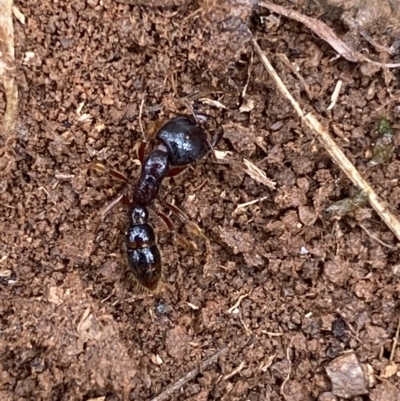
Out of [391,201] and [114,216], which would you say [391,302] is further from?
[114,216]

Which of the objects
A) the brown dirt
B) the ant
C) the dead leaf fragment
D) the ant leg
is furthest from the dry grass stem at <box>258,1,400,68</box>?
the dead leaf fragment

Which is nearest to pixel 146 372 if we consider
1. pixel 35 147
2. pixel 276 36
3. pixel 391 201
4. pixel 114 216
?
pixel 114 216

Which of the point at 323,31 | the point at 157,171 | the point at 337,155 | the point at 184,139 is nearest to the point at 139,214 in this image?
the point at 157,171

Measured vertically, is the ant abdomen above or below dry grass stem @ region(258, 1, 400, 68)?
below

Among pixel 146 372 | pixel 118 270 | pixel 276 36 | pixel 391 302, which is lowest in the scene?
pixel 146 372

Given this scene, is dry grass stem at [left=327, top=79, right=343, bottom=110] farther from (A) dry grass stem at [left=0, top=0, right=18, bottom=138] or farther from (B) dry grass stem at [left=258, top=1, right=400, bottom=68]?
(A) dry grass stem at [left=0, top=0, right=18, bottom=138]

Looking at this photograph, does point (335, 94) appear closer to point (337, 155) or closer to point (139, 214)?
point (337, 155)
